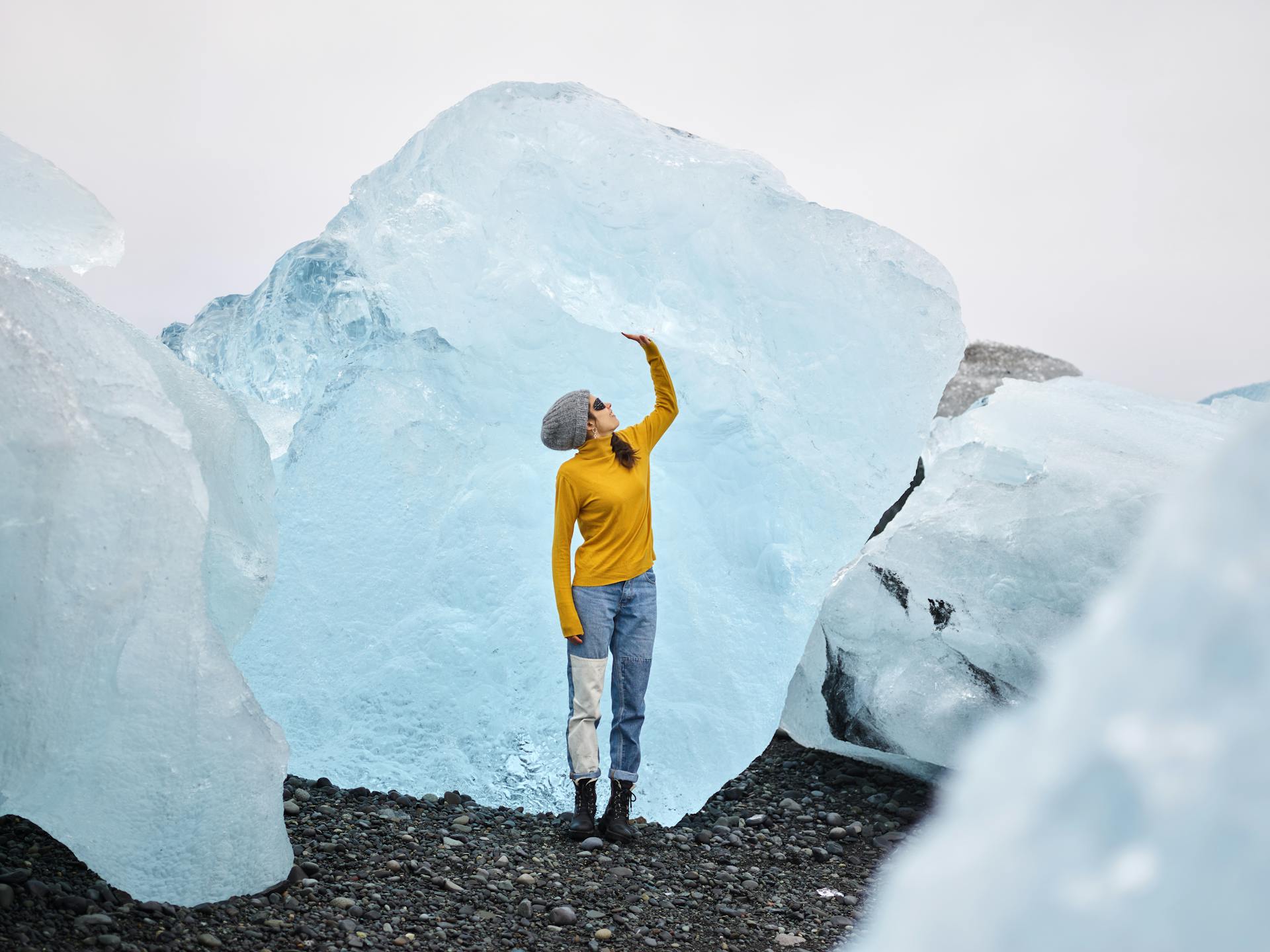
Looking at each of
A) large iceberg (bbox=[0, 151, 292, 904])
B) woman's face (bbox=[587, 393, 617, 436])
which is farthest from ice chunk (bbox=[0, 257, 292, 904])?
woman's face (bbox=[587, 393, 617, 436])

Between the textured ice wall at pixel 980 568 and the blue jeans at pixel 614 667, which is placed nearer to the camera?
the blue jeans at pixel 614 667

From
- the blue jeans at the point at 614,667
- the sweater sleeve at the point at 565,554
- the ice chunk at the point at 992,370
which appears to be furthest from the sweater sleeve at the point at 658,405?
the ice chunk at the point at 992,370

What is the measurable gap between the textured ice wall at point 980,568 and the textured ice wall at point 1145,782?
3453 millimetres

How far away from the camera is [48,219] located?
14.8ft

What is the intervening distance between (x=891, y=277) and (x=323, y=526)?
304cm

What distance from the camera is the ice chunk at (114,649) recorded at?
3.26 meters

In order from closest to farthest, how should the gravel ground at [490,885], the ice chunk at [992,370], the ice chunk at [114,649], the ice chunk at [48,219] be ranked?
the gravel ground at [490,885]
the ice chunk at [114,649]
the ice chunk at [48,219]
the ice chunk at [992,370]

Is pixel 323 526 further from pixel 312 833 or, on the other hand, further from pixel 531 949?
pixel 531 949

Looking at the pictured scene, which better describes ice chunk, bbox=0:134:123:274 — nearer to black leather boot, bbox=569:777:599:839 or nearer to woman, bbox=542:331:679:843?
woman, bbox=542:331:679:843

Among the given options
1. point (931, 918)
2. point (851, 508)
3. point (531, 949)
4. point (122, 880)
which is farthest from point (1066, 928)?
point (851, 508)

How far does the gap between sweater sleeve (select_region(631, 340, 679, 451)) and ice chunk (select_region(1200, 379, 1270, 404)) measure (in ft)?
10.9

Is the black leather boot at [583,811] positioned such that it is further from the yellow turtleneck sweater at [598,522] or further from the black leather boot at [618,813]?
the yellow turtleneck sweater at [598,522]

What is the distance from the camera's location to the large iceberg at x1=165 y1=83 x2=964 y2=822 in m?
5.00

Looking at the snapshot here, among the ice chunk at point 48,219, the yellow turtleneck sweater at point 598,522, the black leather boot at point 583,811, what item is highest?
the ice chunk at point 48,219
